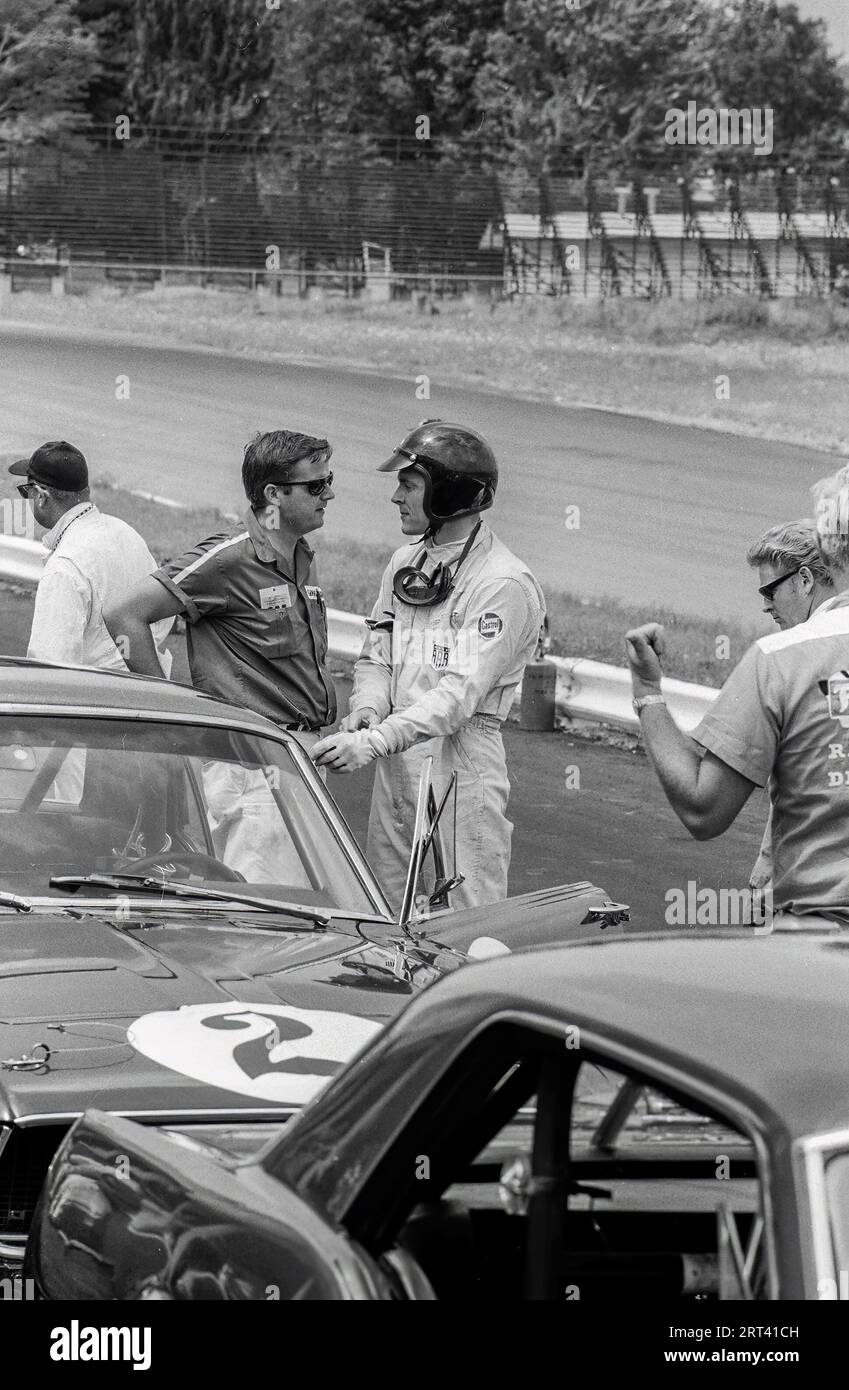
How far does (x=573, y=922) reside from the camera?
4715 mm

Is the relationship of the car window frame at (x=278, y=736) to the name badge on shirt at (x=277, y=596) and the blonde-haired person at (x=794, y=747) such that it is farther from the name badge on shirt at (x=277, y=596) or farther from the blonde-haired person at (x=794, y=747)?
the blonde-haired person at (x=794, y=747)

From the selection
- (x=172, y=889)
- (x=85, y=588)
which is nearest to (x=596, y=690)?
(x=85, y=588)

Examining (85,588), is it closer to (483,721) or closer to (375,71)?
(483,721)

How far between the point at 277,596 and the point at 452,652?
2.01 ft

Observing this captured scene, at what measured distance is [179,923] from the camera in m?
4.70

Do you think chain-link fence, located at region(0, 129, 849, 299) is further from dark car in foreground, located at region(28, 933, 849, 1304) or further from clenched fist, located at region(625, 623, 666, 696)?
dark car in foreground, located at region(28, 933, 849, 1304)

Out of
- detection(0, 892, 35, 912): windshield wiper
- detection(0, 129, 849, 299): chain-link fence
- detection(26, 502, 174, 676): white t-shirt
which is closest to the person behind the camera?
detection(0, 892, 35, 912): windshield wiper

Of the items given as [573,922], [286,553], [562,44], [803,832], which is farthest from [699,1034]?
[562,44]

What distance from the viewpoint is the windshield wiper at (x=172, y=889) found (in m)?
4.81

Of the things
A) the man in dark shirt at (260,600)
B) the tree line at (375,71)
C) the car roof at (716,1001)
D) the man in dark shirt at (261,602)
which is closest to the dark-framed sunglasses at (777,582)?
the man in dark shirt at (261,602)

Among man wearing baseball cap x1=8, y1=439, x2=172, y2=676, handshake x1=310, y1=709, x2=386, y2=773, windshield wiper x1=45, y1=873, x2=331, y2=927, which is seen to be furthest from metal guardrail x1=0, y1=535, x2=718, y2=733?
windshield wiper x1=45, y1=873, x2=331, y2=927

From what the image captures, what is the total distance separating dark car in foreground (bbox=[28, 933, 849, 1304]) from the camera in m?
2.10

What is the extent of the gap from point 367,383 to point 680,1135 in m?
31.7
